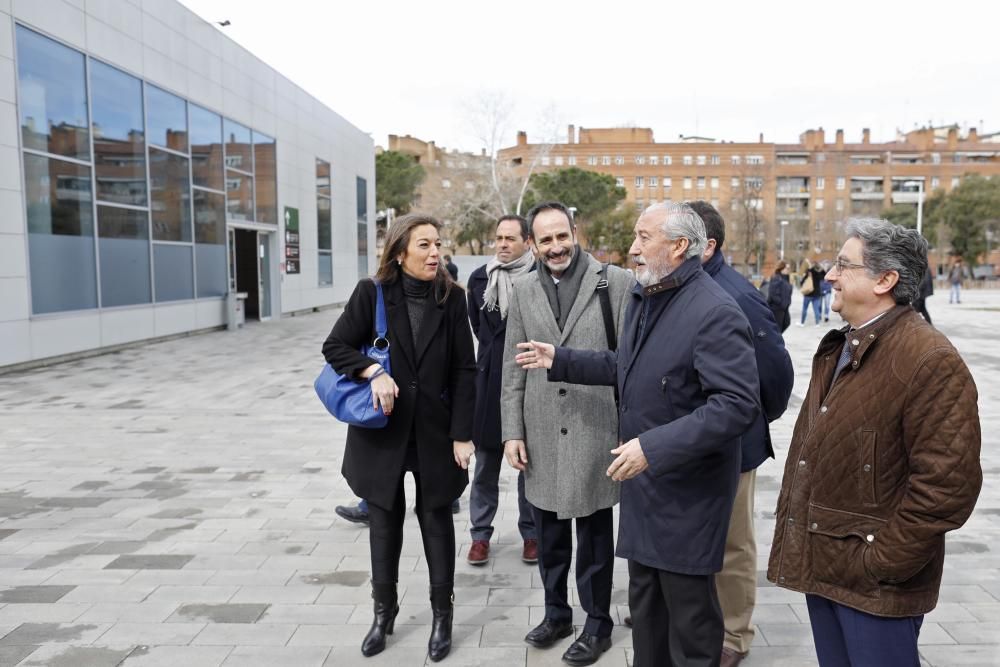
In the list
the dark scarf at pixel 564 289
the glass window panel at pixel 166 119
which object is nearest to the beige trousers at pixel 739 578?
the dark scarf at pixel 564 289

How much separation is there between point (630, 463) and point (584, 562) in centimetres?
99

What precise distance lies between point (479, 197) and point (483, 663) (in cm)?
4783

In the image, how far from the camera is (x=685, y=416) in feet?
8.09

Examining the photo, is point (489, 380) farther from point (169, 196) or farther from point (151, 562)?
point (169, 196)

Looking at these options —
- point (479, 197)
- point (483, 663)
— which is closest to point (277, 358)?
point (483, 663)

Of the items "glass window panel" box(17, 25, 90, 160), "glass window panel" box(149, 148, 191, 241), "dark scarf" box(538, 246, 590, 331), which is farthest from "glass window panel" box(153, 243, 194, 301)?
"dark scarf" box(538, 246, 590, 331)

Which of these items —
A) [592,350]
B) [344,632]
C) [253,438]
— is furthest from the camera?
[253,438]

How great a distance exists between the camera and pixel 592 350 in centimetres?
312

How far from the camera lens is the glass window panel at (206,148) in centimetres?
1705

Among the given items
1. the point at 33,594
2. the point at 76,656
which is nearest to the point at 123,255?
the point at 33,594

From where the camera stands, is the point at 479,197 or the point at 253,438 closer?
the point at 253,438

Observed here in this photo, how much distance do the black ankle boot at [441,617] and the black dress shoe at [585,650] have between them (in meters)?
0.51

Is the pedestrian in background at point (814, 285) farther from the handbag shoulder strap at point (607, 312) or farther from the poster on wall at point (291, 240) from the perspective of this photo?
the handbag shoulder strap at point (607, 312)

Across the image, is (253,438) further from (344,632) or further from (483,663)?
(483,663)
